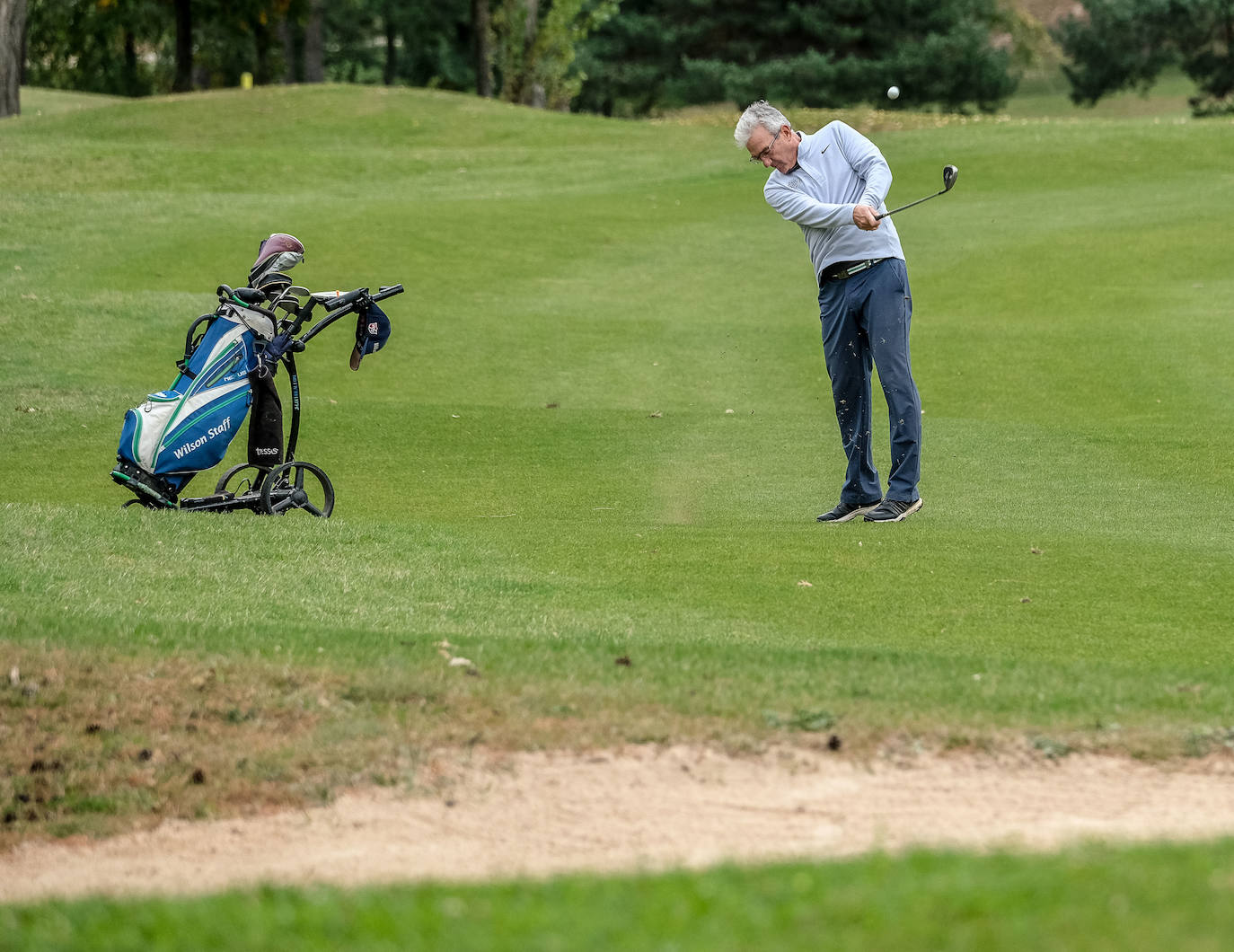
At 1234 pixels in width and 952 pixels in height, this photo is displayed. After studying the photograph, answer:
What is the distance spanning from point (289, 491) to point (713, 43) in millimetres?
44420

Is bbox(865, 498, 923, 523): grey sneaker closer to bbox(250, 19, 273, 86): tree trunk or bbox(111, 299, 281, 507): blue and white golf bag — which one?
bbox(111, 299, 281, 507): blue and white golf bag

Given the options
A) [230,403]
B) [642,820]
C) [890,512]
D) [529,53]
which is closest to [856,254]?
[890,512]

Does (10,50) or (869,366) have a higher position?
(10,50)

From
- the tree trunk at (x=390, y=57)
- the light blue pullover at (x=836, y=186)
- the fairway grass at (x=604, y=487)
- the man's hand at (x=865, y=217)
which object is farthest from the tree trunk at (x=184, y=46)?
the man's hand at (x=865, y=217)

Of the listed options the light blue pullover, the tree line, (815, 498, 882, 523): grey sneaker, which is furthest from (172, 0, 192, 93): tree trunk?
(815, 498, 882, 523): grey sneaker

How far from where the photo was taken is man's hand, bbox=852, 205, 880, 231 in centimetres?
868

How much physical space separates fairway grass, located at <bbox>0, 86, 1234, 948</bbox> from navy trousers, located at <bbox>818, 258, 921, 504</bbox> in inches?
15.9

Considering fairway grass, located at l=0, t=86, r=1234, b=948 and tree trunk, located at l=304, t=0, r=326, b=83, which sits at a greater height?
tree trunk, located at l=304, t=0, r=326, b=83

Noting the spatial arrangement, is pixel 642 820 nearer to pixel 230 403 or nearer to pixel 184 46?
pixel 230 403

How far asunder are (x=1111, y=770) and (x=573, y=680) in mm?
1967

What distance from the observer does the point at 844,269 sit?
9320 mm

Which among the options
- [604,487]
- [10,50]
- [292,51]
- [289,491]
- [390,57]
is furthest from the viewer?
[292,51]

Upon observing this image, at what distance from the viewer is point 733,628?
6957 millimetres

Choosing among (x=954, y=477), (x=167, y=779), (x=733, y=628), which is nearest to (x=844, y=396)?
(x=954, y=477)
